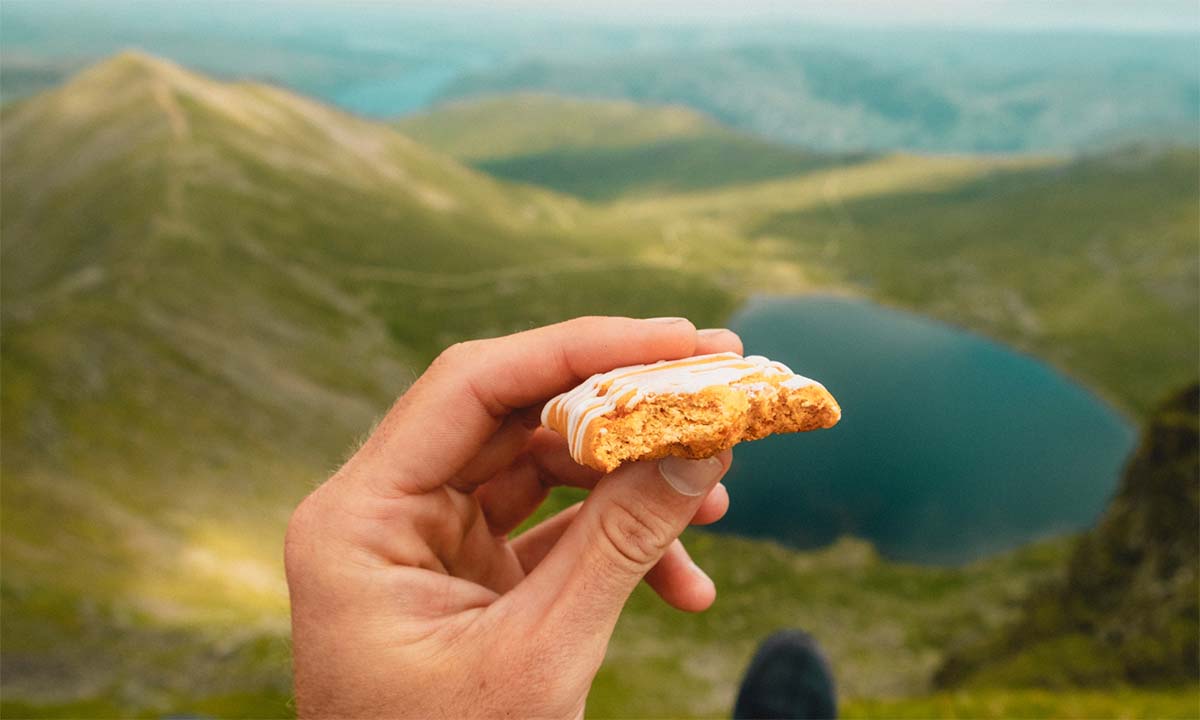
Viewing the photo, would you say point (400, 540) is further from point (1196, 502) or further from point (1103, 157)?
point (1103, 157)

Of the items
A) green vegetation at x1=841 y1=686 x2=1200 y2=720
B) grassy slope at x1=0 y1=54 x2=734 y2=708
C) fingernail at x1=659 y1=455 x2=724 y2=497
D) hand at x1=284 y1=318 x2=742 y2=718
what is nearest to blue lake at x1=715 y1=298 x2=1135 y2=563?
grassy slope at x1=0 y1=54 x2=734 y2=708

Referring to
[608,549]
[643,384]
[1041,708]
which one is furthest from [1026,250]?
[608,549]

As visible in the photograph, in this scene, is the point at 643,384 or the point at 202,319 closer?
the point at 643,384

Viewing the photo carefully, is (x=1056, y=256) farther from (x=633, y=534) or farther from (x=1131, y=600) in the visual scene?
(x=633, y=534)

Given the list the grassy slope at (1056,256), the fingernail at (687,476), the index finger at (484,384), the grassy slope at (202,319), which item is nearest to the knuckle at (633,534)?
the fingernail at (687,476)

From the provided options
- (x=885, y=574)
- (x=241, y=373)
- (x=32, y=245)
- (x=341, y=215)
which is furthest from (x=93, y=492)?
(x=341, y=215)

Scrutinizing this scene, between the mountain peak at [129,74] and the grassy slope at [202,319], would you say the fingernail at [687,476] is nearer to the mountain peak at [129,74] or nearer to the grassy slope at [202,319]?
the grassy slope at [202,319]

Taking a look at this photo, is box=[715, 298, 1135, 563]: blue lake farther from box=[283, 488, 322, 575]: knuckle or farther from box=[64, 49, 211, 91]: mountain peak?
box=[64, 49, 211, 91]: mountain peak
